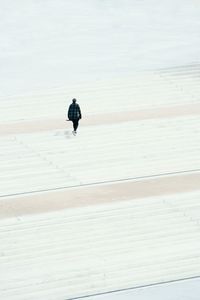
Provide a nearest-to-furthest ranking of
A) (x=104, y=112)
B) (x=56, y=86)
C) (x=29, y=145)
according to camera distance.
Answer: (x=29, y=145) → (x=104, y=112) → (x=56, y=86)

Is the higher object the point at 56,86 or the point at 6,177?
the point at 56,86

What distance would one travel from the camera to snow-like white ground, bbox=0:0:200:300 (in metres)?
19.0

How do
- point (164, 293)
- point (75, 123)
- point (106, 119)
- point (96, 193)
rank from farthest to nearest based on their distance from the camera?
1. point (106, 119)
2. point (75, 123)
3. point (96, 193)
4. point (164, 293)

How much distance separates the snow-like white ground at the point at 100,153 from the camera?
749 inches

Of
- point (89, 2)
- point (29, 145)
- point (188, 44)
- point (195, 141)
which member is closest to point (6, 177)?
point (29, 145)

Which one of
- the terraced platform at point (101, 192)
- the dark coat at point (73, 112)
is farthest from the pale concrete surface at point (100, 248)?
the dark coat at point (73, 112)

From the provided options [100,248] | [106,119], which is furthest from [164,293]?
[106,119]

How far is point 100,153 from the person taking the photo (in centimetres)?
2567

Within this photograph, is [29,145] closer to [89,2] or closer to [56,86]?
[56,86]

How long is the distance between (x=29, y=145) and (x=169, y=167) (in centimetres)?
394

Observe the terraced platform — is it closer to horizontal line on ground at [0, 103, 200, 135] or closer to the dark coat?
horizontal line on ground at [0, 103, 200, 135]

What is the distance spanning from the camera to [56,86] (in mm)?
30891

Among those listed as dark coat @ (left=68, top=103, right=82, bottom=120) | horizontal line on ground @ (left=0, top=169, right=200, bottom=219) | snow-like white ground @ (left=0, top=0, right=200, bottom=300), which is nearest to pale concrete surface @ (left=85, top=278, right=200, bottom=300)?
snow-like white ground @ (left=0, top=0, right=200, bottom=300)

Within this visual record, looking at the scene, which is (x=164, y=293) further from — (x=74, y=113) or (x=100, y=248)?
(x=74, y=113)
